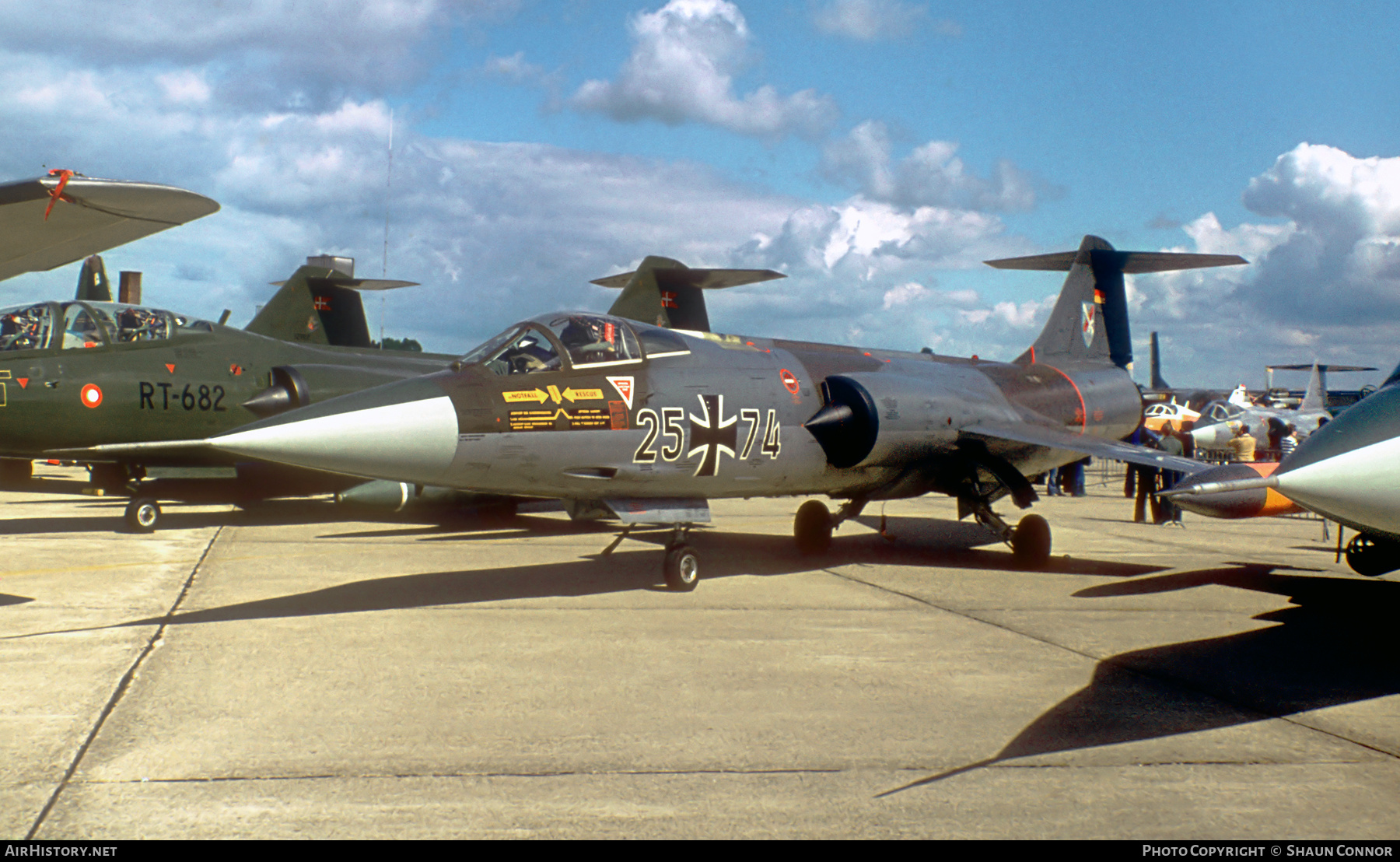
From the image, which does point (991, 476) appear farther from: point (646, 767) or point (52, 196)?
point (52, 196)

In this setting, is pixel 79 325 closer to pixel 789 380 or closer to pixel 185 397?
pixel 185 397

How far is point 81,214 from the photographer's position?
7.15m

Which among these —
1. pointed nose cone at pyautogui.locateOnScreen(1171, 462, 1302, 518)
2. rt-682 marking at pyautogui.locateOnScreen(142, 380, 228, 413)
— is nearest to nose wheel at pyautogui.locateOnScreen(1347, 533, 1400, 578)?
pointed nose cone at pyautogui.locateOnScreen(1171, 462, 1302, 518)

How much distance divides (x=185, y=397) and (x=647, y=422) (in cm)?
745

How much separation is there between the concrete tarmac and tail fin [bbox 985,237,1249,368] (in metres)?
5.36

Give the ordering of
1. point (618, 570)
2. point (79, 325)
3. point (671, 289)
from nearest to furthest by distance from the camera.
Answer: point (618, 570)
point (79, 325)
point (671, 289)

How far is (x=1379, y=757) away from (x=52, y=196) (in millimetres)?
8309

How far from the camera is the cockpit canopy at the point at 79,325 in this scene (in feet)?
35.3

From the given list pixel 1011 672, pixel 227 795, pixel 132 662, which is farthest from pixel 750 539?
pixel 227 795

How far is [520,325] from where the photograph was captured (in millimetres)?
7395

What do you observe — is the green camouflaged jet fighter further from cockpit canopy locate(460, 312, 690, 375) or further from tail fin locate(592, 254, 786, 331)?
tail fin locate(592, 254, 786, 331)

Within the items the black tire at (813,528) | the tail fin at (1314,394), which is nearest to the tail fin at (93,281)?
the black tire at (813,528)

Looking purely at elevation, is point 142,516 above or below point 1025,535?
below

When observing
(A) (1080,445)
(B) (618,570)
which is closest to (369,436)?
(B) (618,570)
